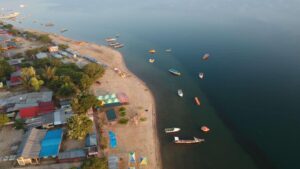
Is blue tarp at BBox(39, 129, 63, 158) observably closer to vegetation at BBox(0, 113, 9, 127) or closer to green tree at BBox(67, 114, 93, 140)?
green tree at BBox(67, 114, 93, 140)

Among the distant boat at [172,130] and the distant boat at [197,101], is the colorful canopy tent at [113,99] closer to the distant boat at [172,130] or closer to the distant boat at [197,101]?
the distant boat at [172,130]

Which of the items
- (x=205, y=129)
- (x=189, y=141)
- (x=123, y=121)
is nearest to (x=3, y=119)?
(x=123, y=121)

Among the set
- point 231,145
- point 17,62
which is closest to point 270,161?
point 231,145

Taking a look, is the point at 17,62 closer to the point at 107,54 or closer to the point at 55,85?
the point at 55,85

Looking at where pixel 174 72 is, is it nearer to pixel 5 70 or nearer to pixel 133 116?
pixel 133 116

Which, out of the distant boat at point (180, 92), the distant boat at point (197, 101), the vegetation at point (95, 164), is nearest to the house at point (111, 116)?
the vegetation at point (95, 164)

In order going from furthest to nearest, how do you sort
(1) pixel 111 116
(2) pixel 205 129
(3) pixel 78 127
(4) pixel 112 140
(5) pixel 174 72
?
(5) pixel 174 72 < (1) pixel 111 116 < (2) pixel 205 129 < (4) pixel 112 140 < (3) pixel 78 127

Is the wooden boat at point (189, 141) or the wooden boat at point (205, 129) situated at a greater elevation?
the wooden boat at point (205, 129)
